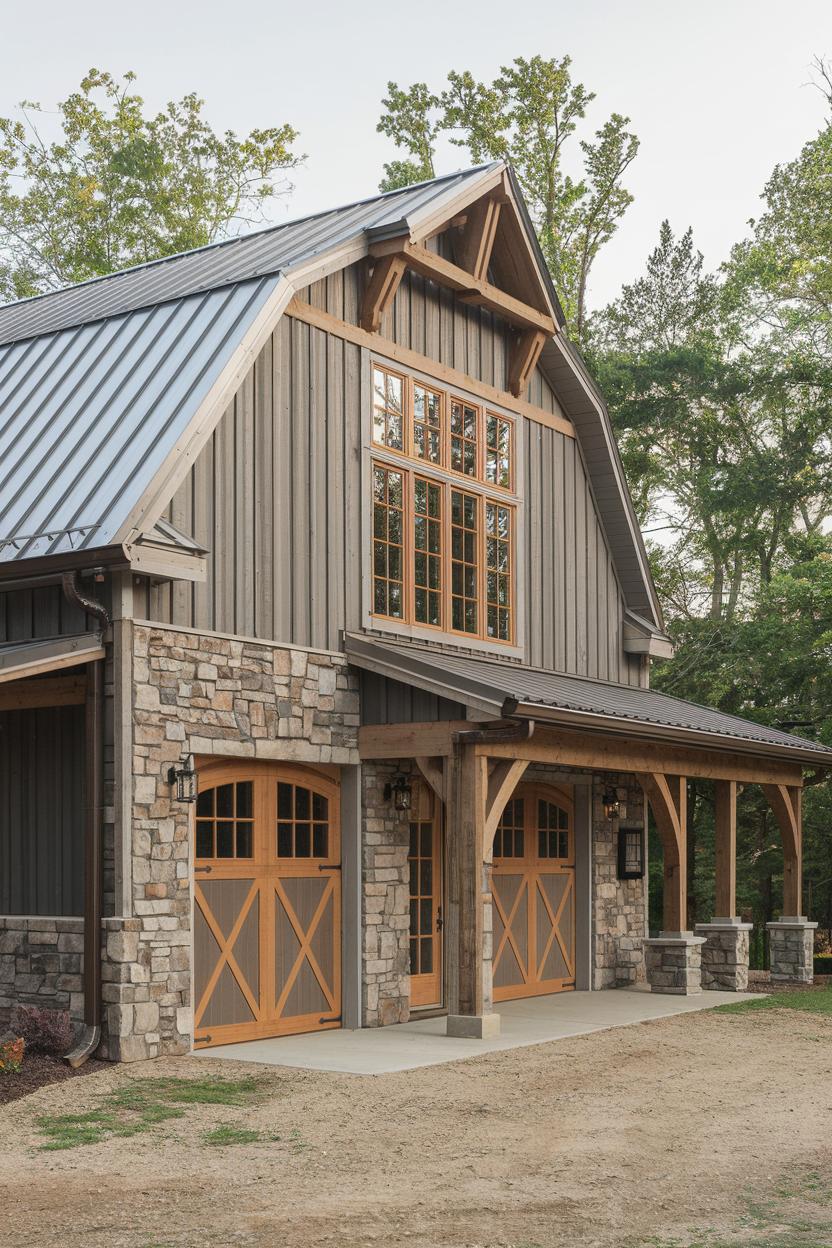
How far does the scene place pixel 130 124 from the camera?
2989 cm

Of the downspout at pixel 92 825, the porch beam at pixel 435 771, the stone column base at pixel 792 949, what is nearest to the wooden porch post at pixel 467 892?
the porch beam at pixel 435 771

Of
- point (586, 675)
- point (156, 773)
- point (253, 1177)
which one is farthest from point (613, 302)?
point (253, 1177)

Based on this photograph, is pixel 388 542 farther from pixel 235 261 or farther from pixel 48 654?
pixel 48 654

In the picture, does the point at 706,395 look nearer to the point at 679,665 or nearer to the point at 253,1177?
the point at 679,665

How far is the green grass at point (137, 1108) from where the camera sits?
834 centimetres

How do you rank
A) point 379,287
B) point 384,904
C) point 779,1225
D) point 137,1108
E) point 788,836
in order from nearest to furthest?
1. point 779,1225
2. point 137,1108
3. point 384,904
4. point 379,287
5. point 788,836

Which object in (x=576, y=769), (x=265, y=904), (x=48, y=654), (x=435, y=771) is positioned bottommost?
(x=265, y=904)

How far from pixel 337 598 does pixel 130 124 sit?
1996 centimetres

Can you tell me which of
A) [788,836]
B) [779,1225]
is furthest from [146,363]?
[788,836]

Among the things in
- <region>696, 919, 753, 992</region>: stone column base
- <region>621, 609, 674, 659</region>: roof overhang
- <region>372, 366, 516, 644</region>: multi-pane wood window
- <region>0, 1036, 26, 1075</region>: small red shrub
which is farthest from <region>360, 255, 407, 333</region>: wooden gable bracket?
<region>696, 919, 753, 992</region>: stone column base

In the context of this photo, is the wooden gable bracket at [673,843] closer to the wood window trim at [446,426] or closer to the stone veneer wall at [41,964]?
the wood window trim at [446,426]

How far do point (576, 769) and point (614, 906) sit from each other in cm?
186

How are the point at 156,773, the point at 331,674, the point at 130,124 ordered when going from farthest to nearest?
the point at 130,124, the point at 331,674, the point at 156,773

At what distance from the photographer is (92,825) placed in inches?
424
